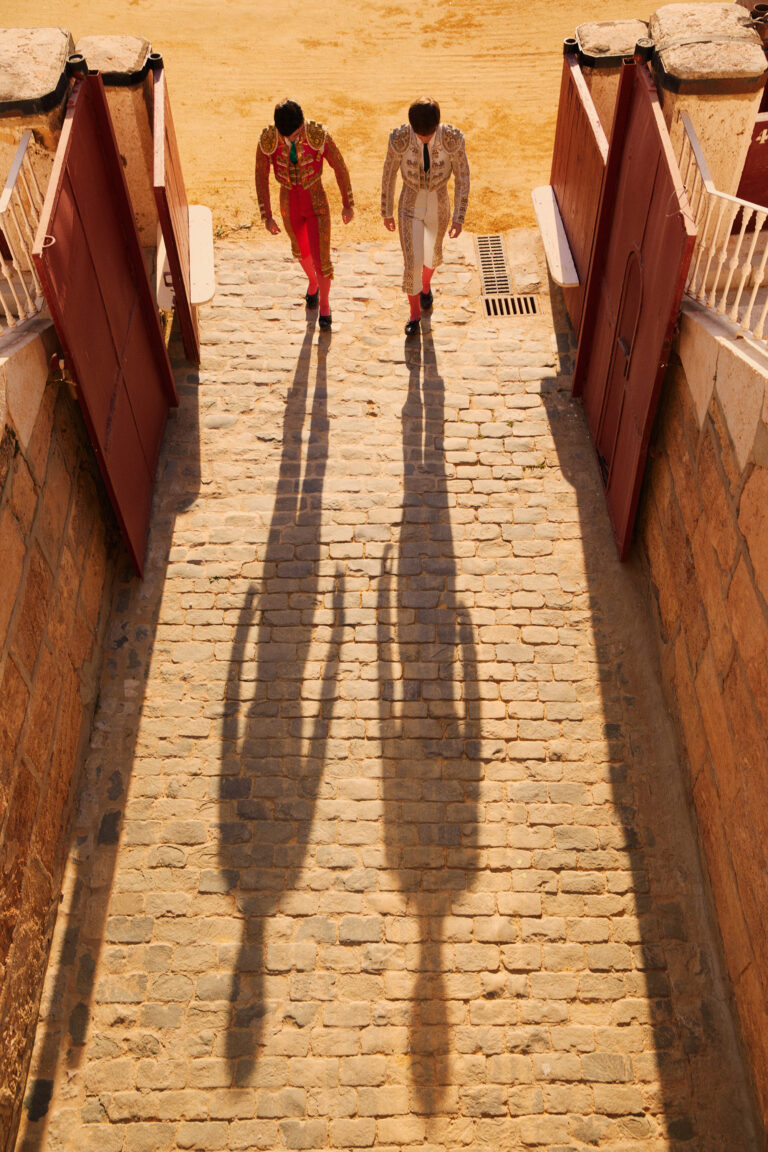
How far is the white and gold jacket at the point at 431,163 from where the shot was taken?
7148 mm

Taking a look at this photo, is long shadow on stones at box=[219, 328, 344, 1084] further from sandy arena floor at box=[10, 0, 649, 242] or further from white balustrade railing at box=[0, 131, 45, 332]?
sandy arena floor at box=[10, 0, 649, 242]

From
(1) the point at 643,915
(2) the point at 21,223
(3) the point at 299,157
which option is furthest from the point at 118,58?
(1) the point at 643,915

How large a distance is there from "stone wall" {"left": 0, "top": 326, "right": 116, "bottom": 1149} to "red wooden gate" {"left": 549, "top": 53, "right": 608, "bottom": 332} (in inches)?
182

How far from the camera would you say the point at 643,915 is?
5.55m

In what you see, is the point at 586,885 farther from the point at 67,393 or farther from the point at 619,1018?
the point at 67,393

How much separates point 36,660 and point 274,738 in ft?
5.50

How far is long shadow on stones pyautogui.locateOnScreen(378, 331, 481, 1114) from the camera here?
531 centimetres

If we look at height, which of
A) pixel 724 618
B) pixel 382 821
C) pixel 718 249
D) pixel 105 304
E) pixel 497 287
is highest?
pixel 497 287

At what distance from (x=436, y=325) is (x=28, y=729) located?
5542 millimetres

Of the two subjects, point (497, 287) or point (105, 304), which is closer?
point (105, 304)

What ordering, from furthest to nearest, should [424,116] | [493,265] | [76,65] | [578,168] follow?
[493,265]
[578,168]
[424,116]
[76,65]

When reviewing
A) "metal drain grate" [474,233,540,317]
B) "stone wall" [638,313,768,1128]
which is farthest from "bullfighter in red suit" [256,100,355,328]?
"stone wall" [638,313,768,1128]

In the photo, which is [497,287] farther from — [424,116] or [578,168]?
[424,116]

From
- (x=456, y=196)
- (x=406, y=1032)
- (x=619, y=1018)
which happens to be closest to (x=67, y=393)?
(x=456, y=196)
